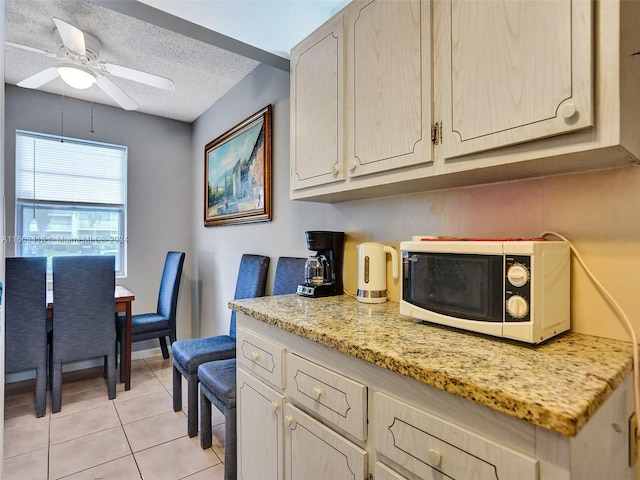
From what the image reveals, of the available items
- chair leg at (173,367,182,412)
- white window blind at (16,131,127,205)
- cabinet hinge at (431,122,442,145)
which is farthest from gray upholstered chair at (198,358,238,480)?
white window blind at (16,131,127,205)

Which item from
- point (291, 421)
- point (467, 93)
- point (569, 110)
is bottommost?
point (291, 421)

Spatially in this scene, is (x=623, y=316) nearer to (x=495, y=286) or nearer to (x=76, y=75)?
(x=495, y=286)

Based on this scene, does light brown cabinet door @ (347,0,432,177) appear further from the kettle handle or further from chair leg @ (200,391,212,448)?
chair leg @ (200,391,212,448)

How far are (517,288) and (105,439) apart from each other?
249 centimetres

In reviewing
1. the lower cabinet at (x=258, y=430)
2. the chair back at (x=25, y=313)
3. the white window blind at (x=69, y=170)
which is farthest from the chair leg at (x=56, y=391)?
the lower cabinet at (x=258, y=430)

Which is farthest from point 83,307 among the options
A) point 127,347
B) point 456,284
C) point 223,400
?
point 456,284

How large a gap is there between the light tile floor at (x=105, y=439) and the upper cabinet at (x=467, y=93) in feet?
5.64

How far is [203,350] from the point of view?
2.20m

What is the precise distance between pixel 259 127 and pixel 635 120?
222 cm

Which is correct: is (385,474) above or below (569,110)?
below

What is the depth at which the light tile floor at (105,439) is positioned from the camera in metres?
1.80

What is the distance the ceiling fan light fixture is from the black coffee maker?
5.99 feet

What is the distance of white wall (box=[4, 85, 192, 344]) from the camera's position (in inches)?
120

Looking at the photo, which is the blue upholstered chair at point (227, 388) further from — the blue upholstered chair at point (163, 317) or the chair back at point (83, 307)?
the blue upholstered chair at point (163, 317)
